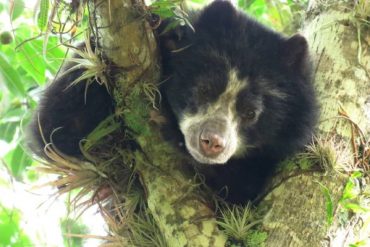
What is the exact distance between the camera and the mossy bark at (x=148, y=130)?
2.68 metres

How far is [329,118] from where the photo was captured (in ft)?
10.7

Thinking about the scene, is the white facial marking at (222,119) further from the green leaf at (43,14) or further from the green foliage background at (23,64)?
the green leaf at (43,14)

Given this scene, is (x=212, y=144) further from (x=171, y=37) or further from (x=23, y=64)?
(x=23, y=64)

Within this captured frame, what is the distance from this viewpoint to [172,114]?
3365 mm

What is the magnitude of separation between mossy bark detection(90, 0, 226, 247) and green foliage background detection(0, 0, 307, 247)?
7.7 inches

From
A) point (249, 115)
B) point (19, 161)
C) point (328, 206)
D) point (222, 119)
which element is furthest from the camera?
point (19, 161)

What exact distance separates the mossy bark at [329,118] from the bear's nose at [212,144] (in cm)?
39

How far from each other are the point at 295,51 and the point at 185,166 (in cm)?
99

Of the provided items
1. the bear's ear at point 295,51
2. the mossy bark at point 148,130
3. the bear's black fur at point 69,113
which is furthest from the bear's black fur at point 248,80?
the bear's black fur at point 69,113

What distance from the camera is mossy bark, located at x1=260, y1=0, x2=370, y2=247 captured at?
9.06 feet

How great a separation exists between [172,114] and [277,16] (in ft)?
5.85

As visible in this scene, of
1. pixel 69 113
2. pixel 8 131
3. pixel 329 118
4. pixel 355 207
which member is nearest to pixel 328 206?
pixel 355 207

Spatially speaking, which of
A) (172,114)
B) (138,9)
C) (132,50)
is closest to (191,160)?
(172,114)

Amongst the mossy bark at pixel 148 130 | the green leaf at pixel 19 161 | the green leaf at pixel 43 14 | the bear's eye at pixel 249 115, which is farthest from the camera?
the green leaf at pixel 19 161
